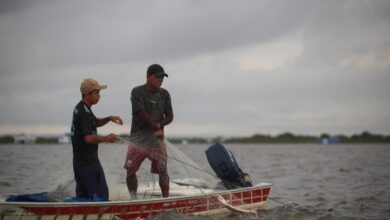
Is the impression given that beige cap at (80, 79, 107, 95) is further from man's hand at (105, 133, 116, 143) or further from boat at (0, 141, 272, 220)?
boat at (0, 141, 272, 220)

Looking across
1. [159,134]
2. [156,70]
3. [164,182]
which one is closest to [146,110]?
[159,134]

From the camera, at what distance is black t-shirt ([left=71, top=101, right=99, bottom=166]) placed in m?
7.36

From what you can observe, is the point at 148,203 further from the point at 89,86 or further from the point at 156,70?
the point at 156,70

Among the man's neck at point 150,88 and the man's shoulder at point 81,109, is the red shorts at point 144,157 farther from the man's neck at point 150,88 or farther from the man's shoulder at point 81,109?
the man's shoulder at point 81,109

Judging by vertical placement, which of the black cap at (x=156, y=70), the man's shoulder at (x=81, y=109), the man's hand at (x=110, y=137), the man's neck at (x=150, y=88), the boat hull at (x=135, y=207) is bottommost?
the boat hull at (x=135, y=207)

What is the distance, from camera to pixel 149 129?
8.66 m

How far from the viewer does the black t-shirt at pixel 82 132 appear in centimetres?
736

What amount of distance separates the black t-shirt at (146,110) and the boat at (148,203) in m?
0.92

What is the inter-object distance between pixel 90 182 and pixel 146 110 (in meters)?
1.66

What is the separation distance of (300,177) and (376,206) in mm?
8597

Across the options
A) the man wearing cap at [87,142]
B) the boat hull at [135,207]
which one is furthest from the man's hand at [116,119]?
the boat hull at [135,207]

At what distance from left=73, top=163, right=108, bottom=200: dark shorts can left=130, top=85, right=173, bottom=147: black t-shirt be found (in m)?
1.09


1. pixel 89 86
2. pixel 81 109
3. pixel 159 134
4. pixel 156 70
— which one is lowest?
pixel 159 134

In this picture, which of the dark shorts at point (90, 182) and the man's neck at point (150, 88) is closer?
the dark shorts at point (90, 182)
